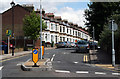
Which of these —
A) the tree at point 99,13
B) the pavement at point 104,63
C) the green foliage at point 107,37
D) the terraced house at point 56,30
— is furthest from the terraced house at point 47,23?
the pavement at point 104,63

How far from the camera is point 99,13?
31359mm

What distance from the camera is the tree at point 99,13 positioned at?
30450 millimetres

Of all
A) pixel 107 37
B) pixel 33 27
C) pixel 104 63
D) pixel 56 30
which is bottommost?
pixel 104 63

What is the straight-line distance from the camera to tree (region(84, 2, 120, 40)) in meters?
30.5

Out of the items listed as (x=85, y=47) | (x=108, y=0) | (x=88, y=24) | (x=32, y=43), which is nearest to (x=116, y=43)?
(x=85, y=47)

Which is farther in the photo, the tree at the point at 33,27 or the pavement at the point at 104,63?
the tree at the point at 33,27

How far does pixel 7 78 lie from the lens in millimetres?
8680

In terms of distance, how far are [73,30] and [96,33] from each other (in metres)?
37.7

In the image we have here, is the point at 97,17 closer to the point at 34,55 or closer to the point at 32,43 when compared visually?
the point at 32,43

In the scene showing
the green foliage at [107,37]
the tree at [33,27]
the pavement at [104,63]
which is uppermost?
the tree at [33,27]

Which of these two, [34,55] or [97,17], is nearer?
[34,55]

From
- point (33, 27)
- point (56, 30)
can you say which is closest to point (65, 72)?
point (33, 27)

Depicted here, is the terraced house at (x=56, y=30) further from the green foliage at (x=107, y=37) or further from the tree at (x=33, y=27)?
the green foliage at (x=107, y=37)

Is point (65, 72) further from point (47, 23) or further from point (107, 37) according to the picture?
point (47, 23)
